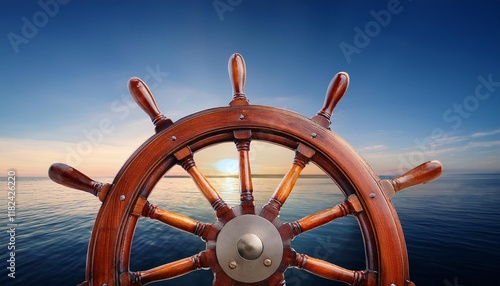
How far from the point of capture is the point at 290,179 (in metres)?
1.02

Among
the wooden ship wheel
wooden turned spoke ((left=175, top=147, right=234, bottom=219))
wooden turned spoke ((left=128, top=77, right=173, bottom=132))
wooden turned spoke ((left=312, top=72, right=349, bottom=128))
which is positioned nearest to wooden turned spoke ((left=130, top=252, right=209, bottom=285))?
the wooden ship wheel

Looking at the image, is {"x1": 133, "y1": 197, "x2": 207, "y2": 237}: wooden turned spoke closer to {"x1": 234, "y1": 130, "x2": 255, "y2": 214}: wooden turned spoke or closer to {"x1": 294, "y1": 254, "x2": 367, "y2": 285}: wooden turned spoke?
{"x1": 234, "y1": 130, "x2": 255, "y2": 214}: wooden turned spoke

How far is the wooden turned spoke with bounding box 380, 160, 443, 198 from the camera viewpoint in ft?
3.27

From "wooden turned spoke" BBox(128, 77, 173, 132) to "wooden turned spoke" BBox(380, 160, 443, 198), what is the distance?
0.78 meters

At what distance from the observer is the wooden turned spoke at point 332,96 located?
3.44 feet

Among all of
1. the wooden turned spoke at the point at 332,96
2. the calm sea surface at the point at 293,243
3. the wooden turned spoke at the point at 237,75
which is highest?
the wooden turned spoke at the point at 237,75

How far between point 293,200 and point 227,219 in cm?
534

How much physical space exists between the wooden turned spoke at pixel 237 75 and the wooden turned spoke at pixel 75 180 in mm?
541

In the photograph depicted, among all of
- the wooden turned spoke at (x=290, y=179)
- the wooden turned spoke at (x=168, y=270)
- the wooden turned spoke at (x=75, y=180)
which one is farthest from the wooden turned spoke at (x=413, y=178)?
the wooden turned spoke at (x=75, y=180)

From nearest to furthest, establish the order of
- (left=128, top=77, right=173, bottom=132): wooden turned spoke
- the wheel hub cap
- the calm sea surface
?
the wheel hub cap → (left=128, top=77, right=173, bottom=132): wooden turned spoke → the calm sea surface

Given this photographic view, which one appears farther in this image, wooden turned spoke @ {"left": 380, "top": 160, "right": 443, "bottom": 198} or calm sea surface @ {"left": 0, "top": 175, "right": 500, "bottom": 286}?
calm sea surface @ {"left": 0, "top": 175, "right": 500, "bottom": 286}

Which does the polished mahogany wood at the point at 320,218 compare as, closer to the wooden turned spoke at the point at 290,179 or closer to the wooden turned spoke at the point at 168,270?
the wooden turned spoke at the point at 290,179

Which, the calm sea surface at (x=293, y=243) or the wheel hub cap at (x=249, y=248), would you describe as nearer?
Answer: the wheel hub cap at (x=249, y=248)

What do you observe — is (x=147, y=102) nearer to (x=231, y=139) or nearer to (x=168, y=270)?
(x=231, y=139)
